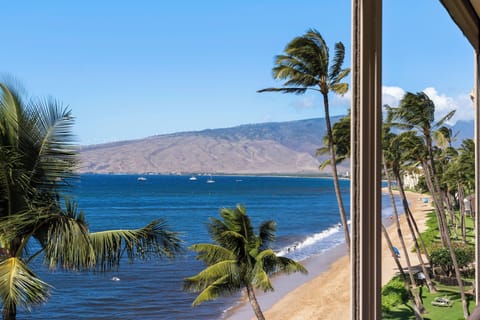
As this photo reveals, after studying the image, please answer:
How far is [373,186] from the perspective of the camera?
1.18 metres

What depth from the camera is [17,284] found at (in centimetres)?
238

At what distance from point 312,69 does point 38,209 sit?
3.59m

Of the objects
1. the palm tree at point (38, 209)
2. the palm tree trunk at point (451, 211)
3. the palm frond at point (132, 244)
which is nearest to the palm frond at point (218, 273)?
the palm tree trunk at point (451, 211)

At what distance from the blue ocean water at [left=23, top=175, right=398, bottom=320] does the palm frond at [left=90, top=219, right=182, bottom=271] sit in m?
2.54

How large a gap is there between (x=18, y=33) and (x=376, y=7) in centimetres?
Result: 469

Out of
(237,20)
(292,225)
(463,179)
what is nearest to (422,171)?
(463,179)

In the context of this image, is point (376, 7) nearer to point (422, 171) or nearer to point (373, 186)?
point (373, 186)

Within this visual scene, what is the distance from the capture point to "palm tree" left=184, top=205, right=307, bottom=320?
6.48 meters

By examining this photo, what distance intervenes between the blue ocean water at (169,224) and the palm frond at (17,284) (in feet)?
9.53

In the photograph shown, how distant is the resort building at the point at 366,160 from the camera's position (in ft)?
3.88

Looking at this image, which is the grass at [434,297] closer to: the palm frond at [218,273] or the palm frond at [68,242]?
the palm frond at [68,242]

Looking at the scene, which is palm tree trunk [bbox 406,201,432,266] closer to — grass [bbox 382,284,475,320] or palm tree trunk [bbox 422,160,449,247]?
palm tree trunk [bbox 422,160,449,247]

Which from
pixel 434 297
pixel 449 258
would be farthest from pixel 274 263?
pixel 449 258

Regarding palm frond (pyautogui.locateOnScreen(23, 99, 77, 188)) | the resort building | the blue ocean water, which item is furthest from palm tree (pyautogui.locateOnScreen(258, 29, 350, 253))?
the resort building
